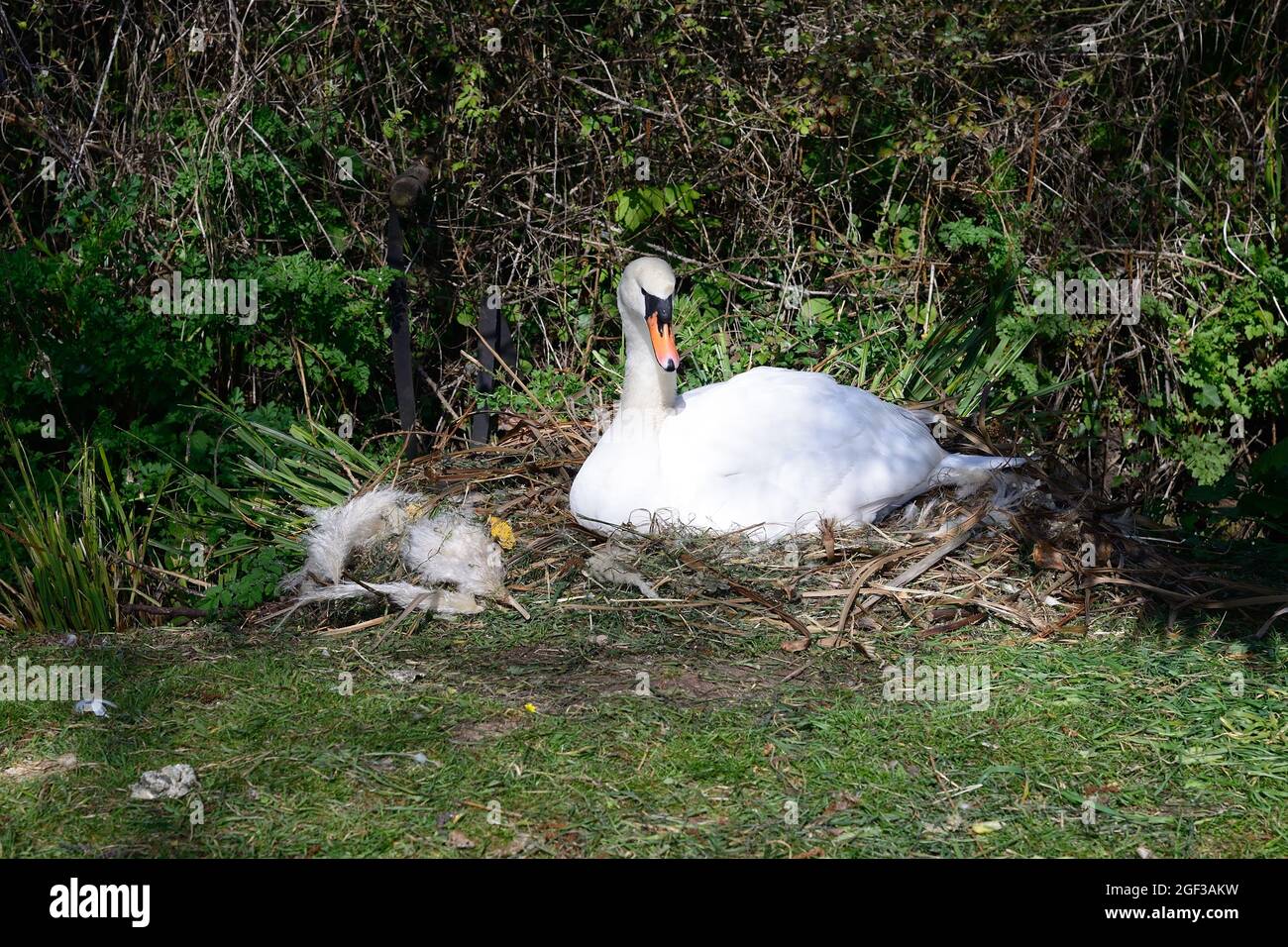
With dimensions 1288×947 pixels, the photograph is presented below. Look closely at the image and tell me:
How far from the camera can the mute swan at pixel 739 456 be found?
509cm

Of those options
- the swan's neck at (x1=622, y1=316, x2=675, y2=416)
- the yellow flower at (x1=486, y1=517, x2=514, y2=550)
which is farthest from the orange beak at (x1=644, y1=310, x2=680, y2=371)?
the yellow flower at (x1=486, y1=517, x2=514, y2=550)

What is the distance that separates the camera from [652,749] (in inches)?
143

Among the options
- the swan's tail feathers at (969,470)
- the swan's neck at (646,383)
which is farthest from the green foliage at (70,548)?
the swan's tail feathers at (969,470)

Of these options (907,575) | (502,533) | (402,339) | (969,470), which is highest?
(402,339)

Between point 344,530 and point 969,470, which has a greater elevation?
point 969,470

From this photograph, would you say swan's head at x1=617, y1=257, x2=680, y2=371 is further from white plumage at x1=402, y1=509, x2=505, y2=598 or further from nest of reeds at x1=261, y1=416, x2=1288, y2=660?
white plumage at x1=402, y1=509, x2=505, y2=598

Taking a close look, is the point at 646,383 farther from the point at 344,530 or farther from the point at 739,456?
the point at 344,530

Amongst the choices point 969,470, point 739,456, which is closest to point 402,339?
point 739,456

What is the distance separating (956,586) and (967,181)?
10.4 feet

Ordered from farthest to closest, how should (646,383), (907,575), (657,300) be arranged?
(646,383) → (657,300) → (907,575)

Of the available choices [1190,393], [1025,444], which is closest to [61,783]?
[1025,444]

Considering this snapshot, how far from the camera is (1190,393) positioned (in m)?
6.97

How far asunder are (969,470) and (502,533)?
2.11m

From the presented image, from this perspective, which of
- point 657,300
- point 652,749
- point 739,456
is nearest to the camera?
point 652,749
